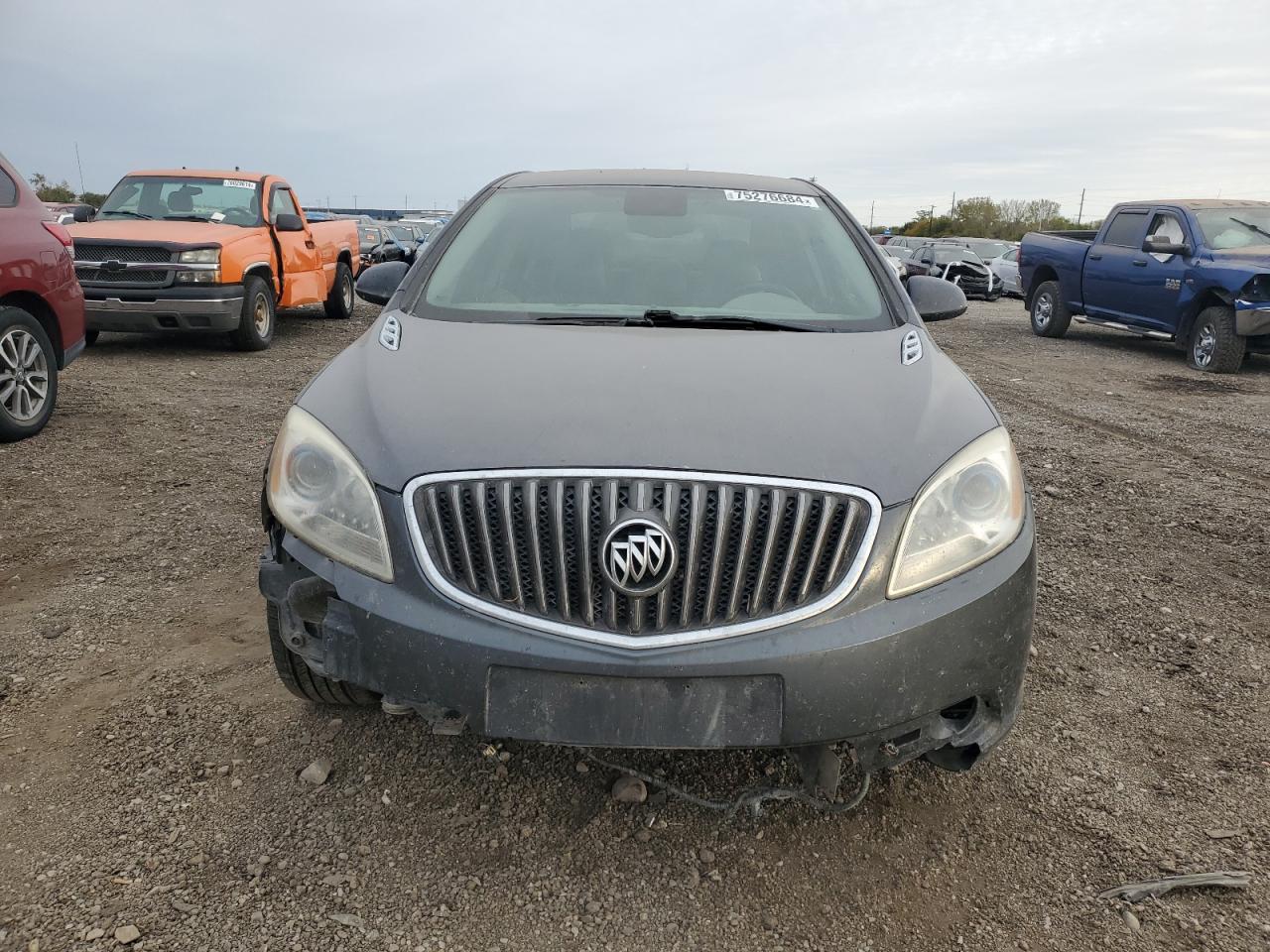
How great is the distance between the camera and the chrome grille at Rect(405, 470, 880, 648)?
74.3 inches

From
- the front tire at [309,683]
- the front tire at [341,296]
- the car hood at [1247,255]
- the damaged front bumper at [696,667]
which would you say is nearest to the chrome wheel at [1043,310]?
the car hood at [1247,255]

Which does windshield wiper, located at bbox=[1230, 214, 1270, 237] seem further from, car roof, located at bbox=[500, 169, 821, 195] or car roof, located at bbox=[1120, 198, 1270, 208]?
car roof, located at bbox=[500, 169, 821, 195]

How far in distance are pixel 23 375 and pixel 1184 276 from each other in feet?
35.4

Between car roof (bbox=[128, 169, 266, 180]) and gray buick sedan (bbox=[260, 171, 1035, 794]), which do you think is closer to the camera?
gray buick sedan (bbox=[260, 171, 1035, 794])

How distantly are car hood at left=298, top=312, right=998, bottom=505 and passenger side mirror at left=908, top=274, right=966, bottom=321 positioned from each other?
31.0 inches

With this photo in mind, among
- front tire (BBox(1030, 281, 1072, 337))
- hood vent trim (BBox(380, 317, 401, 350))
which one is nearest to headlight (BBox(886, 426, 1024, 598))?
hood vent trim (BBox(380, 317, 401, 350))

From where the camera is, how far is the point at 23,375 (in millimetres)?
5754

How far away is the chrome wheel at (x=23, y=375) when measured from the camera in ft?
18.3

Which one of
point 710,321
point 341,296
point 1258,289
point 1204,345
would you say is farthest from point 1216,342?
point 341,296

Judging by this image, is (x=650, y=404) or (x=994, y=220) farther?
(x=994, y=220)

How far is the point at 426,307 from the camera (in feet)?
9.77

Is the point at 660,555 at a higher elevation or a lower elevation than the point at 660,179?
lower

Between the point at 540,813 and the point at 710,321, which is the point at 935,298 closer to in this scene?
the point at 710,321

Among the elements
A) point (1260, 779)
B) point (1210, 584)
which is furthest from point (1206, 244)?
point (1260, 779)
